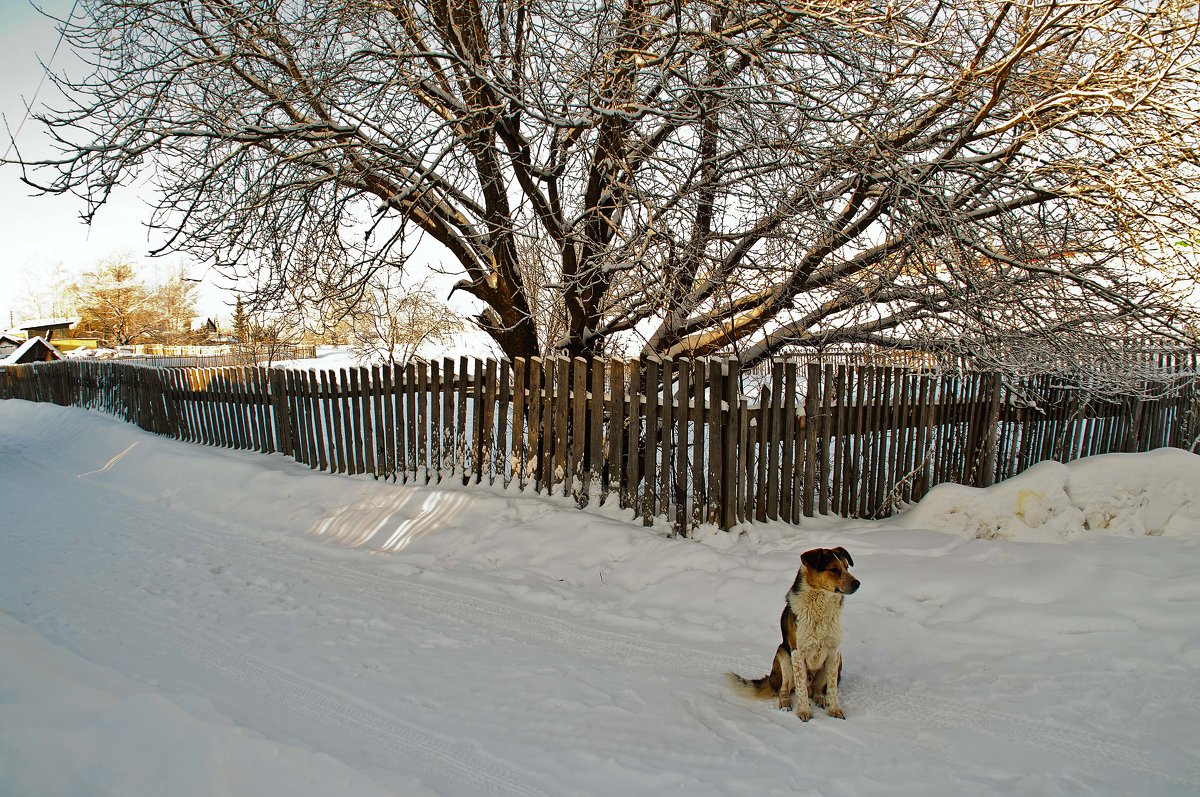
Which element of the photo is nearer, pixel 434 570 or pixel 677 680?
pixel 677 680

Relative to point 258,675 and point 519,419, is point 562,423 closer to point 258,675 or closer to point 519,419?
point 519,419

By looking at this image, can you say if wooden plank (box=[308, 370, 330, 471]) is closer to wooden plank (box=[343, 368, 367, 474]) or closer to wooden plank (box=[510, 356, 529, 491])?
wooden plank (box=[343, 368, 367, 474])

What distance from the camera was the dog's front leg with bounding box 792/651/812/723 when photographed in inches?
128

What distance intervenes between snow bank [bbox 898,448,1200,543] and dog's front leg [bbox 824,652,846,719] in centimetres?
355

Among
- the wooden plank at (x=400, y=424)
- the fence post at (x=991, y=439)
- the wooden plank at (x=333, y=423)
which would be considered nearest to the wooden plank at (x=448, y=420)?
the wooden plank at (x=400, y=424)

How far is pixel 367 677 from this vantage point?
148 inches

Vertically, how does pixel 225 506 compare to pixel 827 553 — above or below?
below

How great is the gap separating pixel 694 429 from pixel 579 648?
2.35m

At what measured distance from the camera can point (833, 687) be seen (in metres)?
3.29

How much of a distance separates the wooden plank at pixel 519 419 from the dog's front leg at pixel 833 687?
424cm

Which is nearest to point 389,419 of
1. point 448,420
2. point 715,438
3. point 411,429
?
point 411,429

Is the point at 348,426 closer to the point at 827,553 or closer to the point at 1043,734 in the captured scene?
the point at 827,553

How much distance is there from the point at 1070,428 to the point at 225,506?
38.3ft

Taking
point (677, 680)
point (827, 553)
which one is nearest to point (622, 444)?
point (677, 680)
